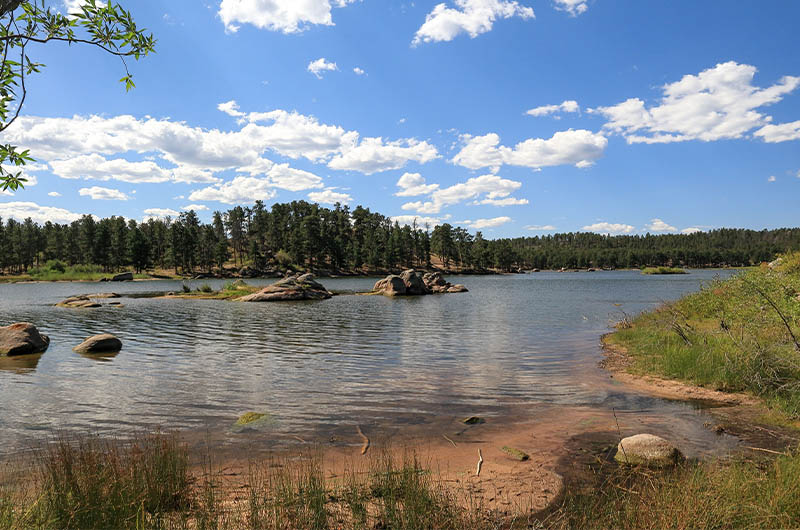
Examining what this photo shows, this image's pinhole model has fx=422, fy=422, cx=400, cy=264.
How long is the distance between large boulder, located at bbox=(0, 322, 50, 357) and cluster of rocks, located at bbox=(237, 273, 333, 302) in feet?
106

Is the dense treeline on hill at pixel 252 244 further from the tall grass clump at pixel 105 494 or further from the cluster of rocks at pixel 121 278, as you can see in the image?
the tall grass clump at pixel 105 494

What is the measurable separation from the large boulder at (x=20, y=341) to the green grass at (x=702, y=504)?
26.2 meters

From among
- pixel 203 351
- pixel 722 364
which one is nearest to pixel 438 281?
pixel 203 351

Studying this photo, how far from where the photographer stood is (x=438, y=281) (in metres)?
79.6

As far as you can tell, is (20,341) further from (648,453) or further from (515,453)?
(648,453)

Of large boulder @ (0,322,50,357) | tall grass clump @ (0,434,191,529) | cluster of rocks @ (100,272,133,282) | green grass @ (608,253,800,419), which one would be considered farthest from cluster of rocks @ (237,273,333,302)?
cluster of rocks @ (100,272,133,282)

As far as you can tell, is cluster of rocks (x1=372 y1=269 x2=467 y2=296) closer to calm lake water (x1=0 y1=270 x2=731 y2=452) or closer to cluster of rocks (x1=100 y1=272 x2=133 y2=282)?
calm lake water (x1=0 y1=270 x2=731 y2=452)

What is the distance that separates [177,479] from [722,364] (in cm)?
1728

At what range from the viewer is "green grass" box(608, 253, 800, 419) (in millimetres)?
12891

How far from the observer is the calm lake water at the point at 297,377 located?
40.7ft

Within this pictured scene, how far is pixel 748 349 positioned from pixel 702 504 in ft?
35.5

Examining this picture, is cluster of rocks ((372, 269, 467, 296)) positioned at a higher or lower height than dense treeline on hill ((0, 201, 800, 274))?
lower

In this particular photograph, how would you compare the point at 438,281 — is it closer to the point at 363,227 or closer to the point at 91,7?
the point at 91,7

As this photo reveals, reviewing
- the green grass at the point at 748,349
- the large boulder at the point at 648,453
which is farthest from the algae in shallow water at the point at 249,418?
the green grass at the point at 748,349
